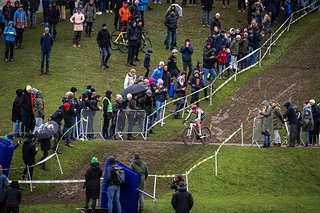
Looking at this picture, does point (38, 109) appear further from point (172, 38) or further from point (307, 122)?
point (172, 38)

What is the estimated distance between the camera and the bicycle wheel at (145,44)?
53781 millimetres

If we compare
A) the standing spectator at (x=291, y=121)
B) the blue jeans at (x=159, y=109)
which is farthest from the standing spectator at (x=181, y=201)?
the blue jeans at (x=159, y=109)

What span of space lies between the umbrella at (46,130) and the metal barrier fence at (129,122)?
16.0 feet

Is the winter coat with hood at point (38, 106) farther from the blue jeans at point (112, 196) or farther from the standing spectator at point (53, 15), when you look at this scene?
the standing spectator at point (53, 15)

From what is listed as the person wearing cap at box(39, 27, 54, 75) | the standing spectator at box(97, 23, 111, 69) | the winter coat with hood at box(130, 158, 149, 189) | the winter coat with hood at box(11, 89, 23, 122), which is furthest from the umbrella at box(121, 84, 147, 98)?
the winter coat with hood at box(130, 158, 149, 189)

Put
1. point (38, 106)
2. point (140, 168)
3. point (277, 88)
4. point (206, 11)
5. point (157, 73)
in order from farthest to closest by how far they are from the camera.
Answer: point (206, 11) < point (277, 88) < point (157, 73) < point (38, 106) < point (140, 168)

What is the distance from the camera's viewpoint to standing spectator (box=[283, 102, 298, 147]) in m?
Result: 41.4

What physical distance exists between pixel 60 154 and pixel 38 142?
0.95 m

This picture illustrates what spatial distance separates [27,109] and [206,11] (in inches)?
870

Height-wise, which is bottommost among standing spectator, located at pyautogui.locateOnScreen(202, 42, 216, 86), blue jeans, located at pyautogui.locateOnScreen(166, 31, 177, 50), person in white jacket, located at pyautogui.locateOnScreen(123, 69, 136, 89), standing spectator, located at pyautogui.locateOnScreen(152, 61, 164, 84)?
person in white jacket, located at pyautogui.locateOnScreen(123, 69, 136, 89)

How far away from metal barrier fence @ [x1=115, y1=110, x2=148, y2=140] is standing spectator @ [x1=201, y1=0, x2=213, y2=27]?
1720 centimetres

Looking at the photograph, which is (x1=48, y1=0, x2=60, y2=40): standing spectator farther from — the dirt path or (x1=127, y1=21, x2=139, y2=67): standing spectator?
the dirt path

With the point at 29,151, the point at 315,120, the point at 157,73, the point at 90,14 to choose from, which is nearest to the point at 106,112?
the point at 157,73

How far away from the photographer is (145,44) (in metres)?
54.2
